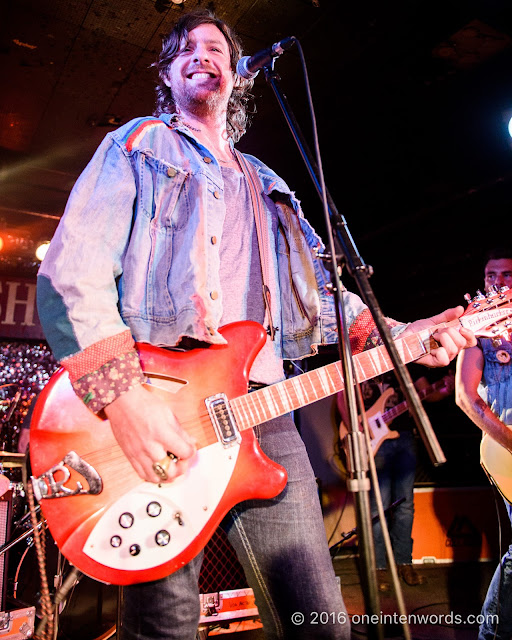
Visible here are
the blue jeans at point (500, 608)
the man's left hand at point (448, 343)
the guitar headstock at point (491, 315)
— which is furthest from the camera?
the blue jeans at point (500, 608)

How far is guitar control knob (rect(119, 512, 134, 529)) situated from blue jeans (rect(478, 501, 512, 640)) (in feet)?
9.61

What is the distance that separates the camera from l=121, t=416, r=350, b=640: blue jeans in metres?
1.41

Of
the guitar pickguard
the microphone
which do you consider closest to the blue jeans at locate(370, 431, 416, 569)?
the guitar pickguard

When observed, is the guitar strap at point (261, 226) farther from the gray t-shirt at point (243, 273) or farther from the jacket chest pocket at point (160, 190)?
the jacket chest pocket at point (160, 190)

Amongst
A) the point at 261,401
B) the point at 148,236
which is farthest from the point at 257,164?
the point at 261,401

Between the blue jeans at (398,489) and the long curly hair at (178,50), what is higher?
the long curly hair at (178,50)

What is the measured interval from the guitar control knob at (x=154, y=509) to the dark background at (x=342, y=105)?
14.8ft

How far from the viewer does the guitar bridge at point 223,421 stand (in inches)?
62.1

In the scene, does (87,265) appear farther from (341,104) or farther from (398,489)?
(398,489)

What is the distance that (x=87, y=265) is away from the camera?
4.80 feet

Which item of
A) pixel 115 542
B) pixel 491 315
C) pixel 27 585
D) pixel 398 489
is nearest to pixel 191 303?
pixel 115 542

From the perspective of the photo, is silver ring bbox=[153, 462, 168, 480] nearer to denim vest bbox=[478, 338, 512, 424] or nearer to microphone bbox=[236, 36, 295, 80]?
microphone bbox=[236, 36, 295, 80]

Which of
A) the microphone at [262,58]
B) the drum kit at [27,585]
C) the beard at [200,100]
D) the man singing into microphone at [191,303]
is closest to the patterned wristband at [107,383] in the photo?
the man singing into microphone at [191,303]

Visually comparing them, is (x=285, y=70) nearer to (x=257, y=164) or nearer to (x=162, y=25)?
(x=162, y=25)
